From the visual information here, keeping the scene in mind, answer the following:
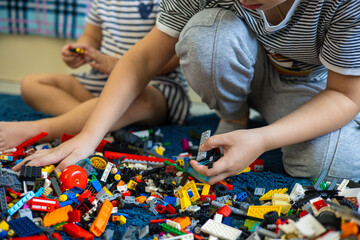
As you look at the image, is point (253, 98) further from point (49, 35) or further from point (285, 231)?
point (49, 35)

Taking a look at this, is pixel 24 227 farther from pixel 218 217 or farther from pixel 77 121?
pixel 77 121

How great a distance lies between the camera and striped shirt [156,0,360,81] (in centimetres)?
78

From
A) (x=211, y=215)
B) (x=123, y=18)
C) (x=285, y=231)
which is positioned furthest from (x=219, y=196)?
(x=123, y=18)

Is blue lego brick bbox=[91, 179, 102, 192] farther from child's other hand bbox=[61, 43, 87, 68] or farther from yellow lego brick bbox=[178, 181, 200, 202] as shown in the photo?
child's other hand bbox=[61, 43, 87, 68]

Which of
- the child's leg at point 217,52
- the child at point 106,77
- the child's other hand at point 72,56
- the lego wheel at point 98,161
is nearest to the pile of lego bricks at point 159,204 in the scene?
the lego wheel at point 98,161

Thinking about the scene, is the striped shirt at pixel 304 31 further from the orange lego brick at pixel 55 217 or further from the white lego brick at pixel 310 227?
the orange lego brick at pixel 55 217

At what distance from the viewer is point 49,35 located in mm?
1944

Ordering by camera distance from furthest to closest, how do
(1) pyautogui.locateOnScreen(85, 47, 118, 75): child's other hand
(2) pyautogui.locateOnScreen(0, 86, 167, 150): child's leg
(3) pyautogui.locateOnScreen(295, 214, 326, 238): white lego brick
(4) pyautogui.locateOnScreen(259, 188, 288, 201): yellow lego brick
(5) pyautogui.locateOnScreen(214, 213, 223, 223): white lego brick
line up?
(1) pyautogui.locateOnScreen(85, 47, 118, 75): child's other hand, (2) pyautogui.locateOnScreen(0, 86, 167, 150): child's leg, (4) pyautogui.locateOnScreen(259, 188, 288, 201): yellow lego brick, (5) pyautogui.locateOnScreen(214, 213, 223, 223): white lego brick, (3) pyautogui.locateOnScreen(295, 214, 326, 238): white lego brick

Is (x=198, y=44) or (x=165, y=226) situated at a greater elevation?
(x=198, y=44)

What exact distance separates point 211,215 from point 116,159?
0.34 m

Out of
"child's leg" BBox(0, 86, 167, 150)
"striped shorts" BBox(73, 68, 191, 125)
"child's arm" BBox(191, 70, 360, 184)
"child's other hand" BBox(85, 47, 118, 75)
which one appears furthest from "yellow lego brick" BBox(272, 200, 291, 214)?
"child's other hand" BBox(85, 47, 118, 75)

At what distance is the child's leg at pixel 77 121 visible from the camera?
0.98 metres

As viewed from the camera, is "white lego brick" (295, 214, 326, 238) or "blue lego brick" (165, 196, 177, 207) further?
"blue lego brick" (165, 196, 177, 207)

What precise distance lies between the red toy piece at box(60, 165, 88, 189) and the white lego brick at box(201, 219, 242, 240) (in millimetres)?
282
